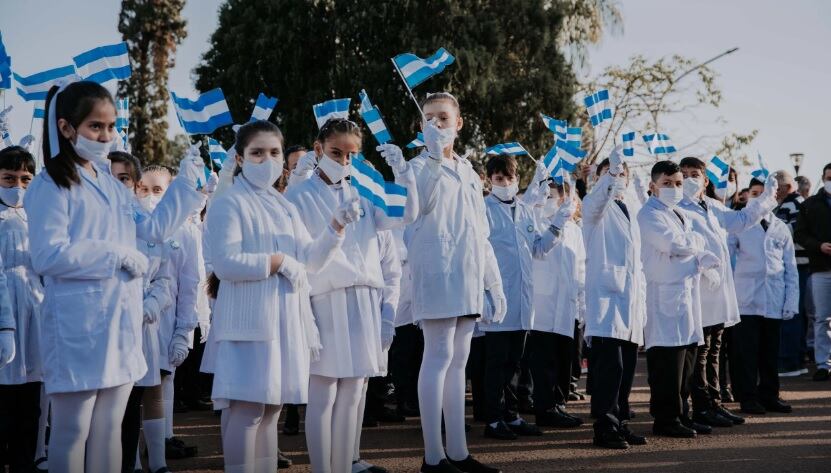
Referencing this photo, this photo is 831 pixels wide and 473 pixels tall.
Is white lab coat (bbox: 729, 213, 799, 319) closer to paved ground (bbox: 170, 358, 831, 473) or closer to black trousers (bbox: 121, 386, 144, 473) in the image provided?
paved ground (bbox: 170, 358, 831, 473)

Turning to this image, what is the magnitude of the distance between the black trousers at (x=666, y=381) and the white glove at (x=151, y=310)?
4.51 metres

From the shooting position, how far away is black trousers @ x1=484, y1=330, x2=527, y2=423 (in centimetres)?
836

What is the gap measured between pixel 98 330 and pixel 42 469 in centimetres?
290

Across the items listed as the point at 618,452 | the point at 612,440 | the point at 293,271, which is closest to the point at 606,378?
the point at 612,440

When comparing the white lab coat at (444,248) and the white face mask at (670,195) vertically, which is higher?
the white face mask at (670,195)

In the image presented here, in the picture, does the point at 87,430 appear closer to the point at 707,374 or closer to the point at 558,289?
the point at 558,289

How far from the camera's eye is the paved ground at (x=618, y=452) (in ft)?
23.4

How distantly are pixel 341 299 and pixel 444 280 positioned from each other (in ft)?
3.21

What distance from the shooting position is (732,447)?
797cm

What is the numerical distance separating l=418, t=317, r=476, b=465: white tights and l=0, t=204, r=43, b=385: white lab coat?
8.36 feet

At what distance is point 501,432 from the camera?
8.28 m

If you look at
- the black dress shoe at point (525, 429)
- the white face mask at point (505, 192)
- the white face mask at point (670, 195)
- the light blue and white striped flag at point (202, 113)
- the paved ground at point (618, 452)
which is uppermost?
the light blue and white striped flag at point (202, 113)

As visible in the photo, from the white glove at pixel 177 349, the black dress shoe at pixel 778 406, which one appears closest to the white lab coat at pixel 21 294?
the white glove at pixel 177 349

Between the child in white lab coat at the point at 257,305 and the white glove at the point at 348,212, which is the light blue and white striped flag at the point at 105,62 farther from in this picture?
the white glove at the point at 348,212
